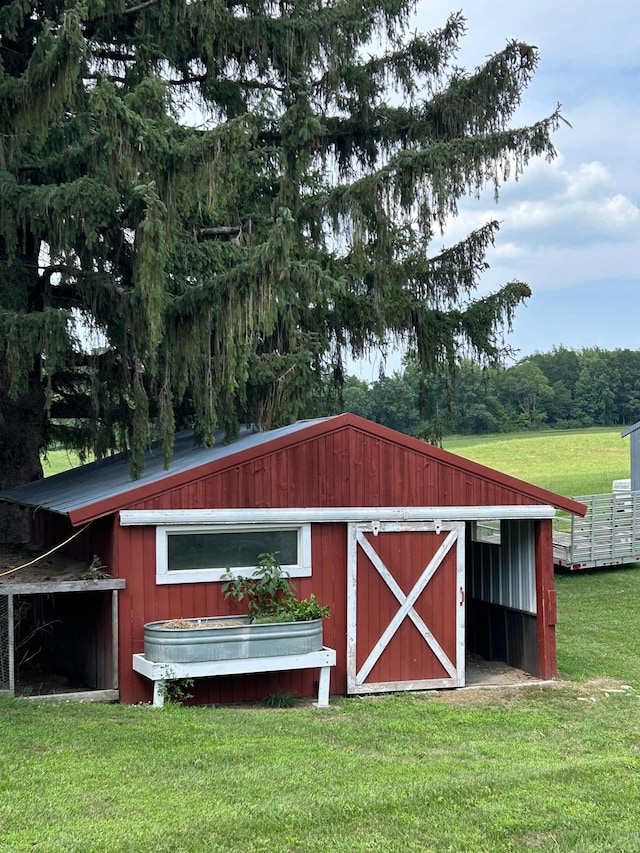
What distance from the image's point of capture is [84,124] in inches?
517

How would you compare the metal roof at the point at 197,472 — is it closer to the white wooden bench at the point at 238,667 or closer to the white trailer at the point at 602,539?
the white wooden bench at the point at 238,667

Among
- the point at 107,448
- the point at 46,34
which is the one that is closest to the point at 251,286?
the point at 46,34

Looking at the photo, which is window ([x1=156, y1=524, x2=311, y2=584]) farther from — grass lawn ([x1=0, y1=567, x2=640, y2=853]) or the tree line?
the tree line

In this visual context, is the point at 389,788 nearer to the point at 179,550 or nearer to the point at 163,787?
the point at 163,787

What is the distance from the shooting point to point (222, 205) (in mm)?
13867

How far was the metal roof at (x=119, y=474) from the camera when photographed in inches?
411

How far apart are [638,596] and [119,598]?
12728 millimetres

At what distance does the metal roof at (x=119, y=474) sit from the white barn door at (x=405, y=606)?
1.72 metres

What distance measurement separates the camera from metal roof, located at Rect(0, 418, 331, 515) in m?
10.4

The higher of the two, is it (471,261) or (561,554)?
(471,261)

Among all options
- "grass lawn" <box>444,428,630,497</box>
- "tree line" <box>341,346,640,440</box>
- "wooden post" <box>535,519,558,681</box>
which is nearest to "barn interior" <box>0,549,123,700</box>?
"wooden post" <box>535,519,558,681</box>

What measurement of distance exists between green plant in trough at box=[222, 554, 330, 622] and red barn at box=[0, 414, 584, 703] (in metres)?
0.18

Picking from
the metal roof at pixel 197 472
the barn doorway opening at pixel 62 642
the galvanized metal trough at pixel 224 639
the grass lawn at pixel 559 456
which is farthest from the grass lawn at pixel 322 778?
the grass lawn at pixel 559 456

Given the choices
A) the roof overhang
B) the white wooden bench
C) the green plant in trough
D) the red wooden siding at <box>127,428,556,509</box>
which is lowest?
the white wooden bench
